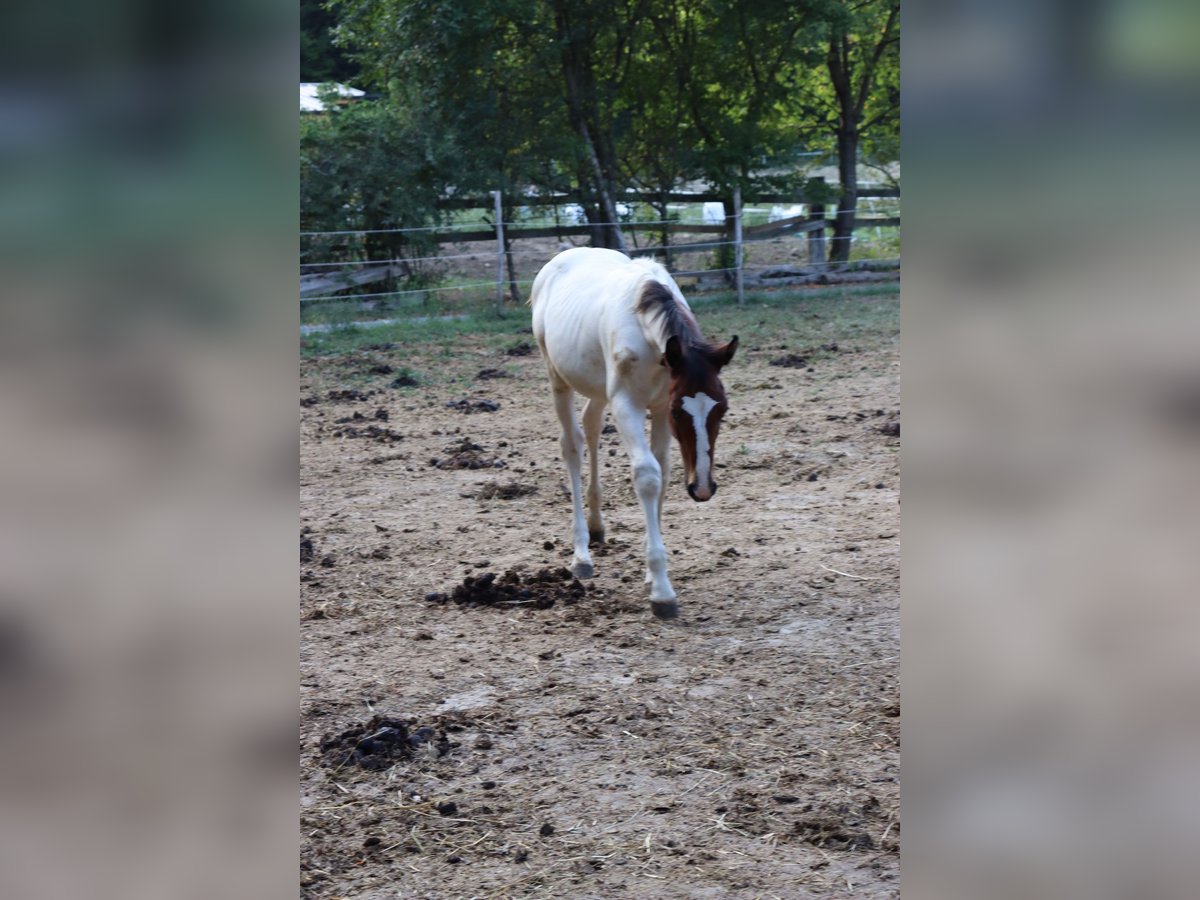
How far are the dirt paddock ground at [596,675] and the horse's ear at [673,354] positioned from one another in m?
1.09

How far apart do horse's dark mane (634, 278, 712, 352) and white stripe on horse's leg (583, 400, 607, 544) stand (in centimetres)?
102

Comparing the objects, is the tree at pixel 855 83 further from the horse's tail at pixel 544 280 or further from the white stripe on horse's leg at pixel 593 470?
the white stripe on horse's leg at pixel 593 470

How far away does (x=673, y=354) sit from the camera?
14.0ft

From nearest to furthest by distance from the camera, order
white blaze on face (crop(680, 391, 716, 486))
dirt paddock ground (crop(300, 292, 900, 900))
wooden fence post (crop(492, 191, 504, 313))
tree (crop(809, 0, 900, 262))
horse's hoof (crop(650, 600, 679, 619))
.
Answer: dirt paddock ground (crop(300, 292, 900, 900))
white blaze on face (crop(680, 391, 716, 486))
horse's hoof (crop(650, 600, 679, 619))
wooden fence post (crop(492, 191, 504, 313))
tree (crop(809, 0, 900, 262))

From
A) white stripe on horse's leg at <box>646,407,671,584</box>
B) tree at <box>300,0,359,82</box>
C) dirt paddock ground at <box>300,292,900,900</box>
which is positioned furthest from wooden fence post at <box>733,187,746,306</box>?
white stripe on horse's leg at <box>646,407,671,584</box>

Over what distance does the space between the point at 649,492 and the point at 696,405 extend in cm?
54

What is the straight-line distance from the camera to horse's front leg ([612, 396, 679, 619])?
4.51 m

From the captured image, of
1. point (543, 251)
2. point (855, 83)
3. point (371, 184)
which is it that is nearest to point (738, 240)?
point (543, 251)

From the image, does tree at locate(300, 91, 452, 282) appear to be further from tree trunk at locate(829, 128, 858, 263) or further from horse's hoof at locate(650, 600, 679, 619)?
horse's hoof at locate(650, 600, 679, 619)

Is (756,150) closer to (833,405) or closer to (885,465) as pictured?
(833,405)

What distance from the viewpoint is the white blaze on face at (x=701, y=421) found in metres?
4.24

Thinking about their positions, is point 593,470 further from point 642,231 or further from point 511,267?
point 642,231
